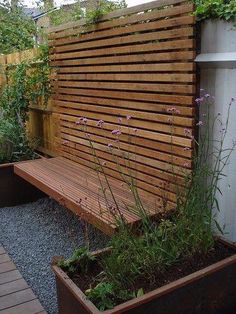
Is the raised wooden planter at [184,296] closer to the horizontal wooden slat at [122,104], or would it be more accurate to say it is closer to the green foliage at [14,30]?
the horizontal wooden slat at [122,104]

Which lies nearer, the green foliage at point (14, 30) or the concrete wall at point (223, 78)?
the concrete wall at point (223, 78)

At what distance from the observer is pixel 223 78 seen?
230 centimetres

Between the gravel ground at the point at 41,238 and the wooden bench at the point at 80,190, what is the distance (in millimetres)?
466

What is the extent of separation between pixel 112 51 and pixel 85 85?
62cm

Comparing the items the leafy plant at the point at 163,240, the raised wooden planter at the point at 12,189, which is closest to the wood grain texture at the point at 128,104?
the leafy plant at the point at 163,240

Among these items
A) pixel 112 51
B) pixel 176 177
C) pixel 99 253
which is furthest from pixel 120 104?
pixel 99 253

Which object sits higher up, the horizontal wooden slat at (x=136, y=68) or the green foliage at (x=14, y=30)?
the green foliage at (x=14, y=30)

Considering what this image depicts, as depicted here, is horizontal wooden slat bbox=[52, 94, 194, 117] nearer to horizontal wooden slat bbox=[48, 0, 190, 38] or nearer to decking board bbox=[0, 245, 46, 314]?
horizontal wooden slat bbox=[48, 0, 190, 38]

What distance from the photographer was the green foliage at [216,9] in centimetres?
213

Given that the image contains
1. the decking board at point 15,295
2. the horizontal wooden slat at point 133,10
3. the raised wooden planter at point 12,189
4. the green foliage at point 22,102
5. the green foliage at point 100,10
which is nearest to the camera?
the decking board at point 15,295

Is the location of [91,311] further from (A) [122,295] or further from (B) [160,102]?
(B) [160,102]

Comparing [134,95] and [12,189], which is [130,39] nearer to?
[134,95]

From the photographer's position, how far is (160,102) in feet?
8.96

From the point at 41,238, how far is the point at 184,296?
6.27 ft
